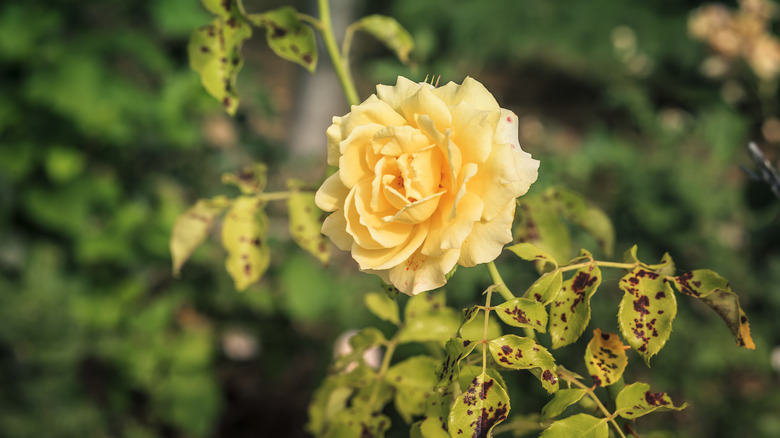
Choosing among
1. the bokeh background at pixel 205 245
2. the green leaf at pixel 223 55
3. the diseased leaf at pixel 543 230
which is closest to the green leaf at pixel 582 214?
Result: the diseased leaf at pixel 543 230

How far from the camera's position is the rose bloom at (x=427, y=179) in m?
0.52

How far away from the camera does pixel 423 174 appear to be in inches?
21.2

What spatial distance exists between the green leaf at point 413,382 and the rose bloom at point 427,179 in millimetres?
204

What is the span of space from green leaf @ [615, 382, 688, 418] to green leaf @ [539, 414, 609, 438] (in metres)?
→ 0.03

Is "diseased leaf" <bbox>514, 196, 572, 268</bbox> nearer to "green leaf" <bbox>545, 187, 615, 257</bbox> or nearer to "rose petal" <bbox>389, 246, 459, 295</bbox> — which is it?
"green leaf" <bbox>545, 187, 615, 257</bbox>

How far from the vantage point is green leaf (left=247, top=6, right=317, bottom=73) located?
78 centimetres

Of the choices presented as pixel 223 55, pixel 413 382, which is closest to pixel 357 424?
pixel 413 382

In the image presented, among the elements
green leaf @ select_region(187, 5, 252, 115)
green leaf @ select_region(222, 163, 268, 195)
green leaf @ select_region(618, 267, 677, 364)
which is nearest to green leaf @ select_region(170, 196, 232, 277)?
green leaf @ select_region(222, 163, 268, 195)

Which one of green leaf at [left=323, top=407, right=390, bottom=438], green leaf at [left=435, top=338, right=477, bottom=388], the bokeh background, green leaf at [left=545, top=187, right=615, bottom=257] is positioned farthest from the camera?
the bokeh background

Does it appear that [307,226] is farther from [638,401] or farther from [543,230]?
[638,401]

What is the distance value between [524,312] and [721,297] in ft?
0.60

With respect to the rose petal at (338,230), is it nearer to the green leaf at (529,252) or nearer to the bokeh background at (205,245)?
the green leaf at (529,252)

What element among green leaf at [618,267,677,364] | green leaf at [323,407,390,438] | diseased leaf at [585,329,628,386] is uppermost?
green leaf at [618,267,677,364]

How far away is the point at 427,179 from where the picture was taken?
542 millimetres
